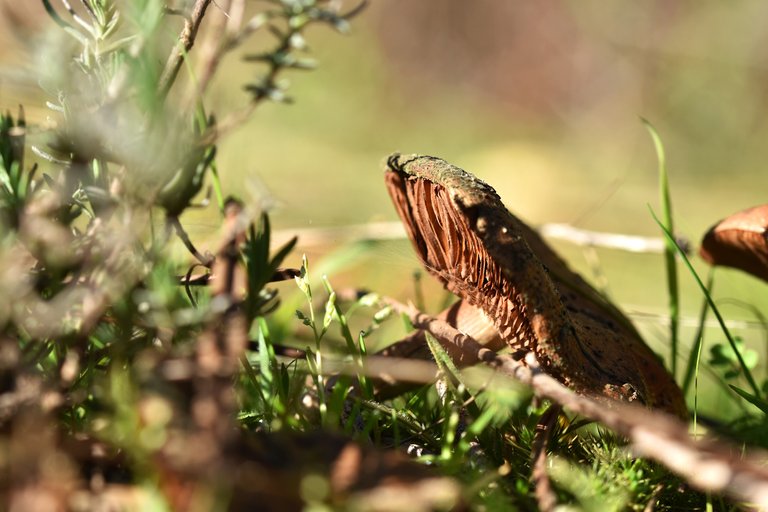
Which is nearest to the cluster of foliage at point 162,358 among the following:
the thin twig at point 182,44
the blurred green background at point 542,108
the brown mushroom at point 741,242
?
the thin twig at point 182,44

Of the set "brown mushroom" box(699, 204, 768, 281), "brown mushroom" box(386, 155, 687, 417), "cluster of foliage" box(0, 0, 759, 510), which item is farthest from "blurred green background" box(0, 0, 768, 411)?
"cluster of foliage" box(0, 0, 759, 510)

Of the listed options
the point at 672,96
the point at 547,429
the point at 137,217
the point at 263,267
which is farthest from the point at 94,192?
the point at 672,96

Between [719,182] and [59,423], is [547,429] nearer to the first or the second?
[59,423]

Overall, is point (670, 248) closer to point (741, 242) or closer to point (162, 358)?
point (741, 242)

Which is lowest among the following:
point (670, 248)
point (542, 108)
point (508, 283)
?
point (542, 108)

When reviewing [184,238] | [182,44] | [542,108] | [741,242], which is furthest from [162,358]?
[542,108]
